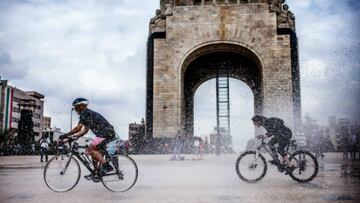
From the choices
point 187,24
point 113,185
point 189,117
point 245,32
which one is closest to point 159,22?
point 187,24

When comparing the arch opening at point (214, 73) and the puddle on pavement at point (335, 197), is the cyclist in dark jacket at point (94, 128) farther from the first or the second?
the arch opening at point (214, 73)

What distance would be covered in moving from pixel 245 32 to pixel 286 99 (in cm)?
421

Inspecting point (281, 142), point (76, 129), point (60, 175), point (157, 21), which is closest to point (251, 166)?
point (281, 142)

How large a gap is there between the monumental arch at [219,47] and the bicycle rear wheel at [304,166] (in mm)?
13701

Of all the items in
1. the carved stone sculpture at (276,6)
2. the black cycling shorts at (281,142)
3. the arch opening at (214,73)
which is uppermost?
the carved stone sculpture at (276,6)

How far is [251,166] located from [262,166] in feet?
0.62

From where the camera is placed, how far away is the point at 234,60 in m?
25.2

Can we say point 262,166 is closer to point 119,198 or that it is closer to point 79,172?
point 119,198

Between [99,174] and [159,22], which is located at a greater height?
[159,22]

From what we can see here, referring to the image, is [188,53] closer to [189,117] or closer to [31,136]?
[189,117]

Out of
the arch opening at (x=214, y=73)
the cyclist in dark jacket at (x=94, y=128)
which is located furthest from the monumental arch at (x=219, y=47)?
the cyclist in dark jacket at (x=94, y=128)

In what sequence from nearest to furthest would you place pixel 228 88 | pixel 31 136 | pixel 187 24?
pixel 187 24 < pixel 228 88 < pixel 31 136

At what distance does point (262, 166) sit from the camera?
6.43 meters

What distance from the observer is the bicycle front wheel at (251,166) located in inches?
254
